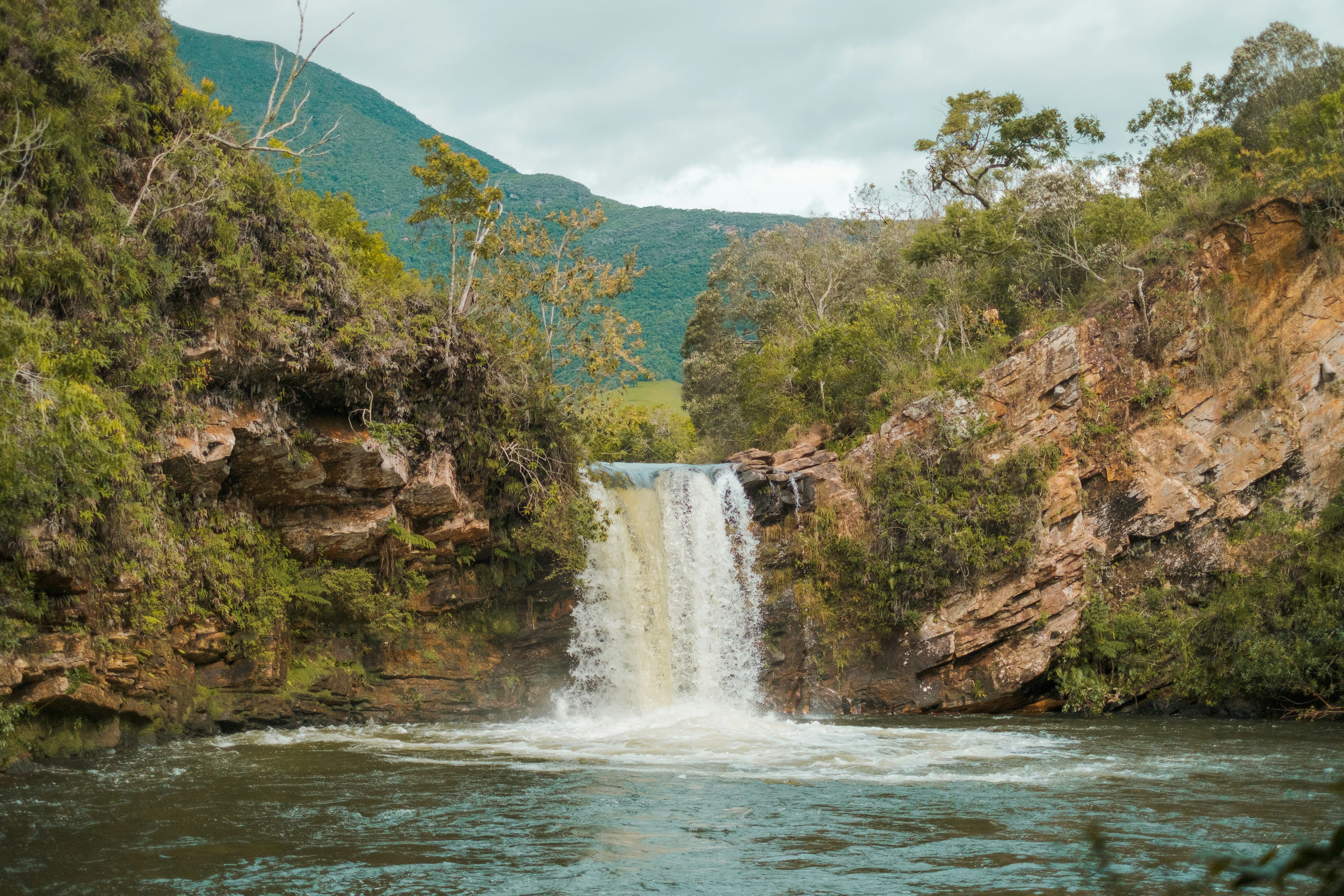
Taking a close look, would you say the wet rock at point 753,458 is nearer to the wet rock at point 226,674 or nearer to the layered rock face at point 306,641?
the layered rock face at point 306,641

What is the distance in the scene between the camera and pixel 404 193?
96188mm

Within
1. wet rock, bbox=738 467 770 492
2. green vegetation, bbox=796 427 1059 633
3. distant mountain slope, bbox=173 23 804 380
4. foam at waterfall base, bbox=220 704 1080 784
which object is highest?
distant mountain slope, bbox=173 23 804 380

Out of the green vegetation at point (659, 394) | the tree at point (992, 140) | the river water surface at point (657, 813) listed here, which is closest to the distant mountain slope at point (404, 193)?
the green vegetation at point (659, 394)

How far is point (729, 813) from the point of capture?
994 centimetres

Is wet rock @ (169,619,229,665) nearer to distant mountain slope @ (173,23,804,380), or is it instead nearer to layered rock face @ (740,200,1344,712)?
layered rock face @ (740,200,1344,712)

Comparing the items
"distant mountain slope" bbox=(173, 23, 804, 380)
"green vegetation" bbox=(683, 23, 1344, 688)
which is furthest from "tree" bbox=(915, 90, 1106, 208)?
"distant mountain slope" bbox=(173, 23, 804, 380)

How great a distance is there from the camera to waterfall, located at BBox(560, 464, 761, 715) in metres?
20.6

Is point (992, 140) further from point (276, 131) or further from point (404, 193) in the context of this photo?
point (404, 193)

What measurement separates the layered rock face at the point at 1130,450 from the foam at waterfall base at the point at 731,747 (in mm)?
2957

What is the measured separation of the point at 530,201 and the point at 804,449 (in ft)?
327

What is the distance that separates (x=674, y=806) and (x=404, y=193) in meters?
94.6

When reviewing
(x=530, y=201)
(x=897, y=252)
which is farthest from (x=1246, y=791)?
(x=530, y=201)

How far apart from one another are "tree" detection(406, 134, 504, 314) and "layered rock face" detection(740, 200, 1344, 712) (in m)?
9.37

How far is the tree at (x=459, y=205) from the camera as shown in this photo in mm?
19797
